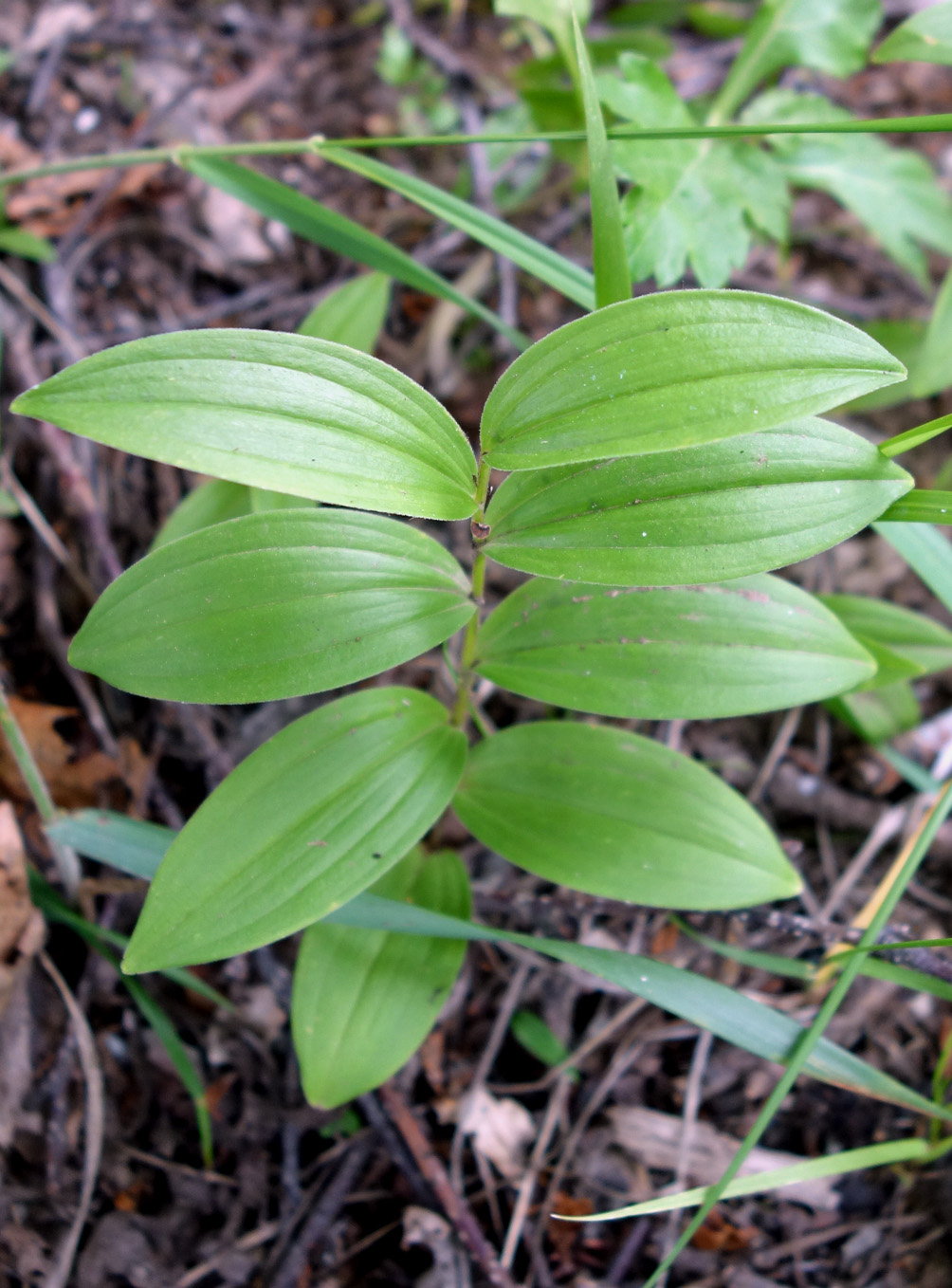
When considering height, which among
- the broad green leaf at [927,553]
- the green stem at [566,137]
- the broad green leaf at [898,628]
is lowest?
the broad green leaf at [898,628]

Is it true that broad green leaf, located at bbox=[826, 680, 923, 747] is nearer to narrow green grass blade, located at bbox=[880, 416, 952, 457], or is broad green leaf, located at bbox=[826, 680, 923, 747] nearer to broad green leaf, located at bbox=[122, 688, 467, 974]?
narrow green grass blade, located at bbox=[880, 416, 952, 457]

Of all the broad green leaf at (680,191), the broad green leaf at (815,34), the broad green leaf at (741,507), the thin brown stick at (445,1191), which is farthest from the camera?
the broad green leaf at (815,34)

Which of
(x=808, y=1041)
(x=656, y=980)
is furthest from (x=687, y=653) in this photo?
(x=808, y=1041)

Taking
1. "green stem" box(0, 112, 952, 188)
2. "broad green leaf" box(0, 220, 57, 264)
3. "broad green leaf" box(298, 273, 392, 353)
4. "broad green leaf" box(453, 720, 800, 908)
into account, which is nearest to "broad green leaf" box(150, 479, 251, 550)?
"broad green leaf" box(298, 273, 392, 353)

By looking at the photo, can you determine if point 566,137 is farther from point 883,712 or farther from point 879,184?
point 883,712

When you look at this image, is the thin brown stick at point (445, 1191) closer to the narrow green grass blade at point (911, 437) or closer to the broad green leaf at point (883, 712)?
the broad green leaf at point (883, 712)

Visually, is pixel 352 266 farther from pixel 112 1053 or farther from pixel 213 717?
pixel 112 1053

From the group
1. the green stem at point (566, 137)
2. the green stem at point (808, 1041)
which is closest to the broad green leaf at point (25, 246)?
the green stem at point (566, 137)
